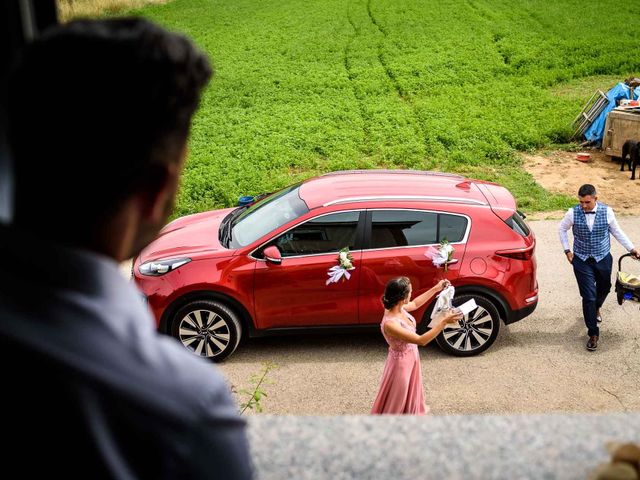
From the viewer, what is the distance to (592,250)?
8789mm

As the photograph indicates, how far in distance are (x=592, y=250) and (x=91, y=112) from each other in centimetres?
844

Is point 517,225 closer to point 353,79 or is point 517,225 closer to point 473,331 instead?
point 473,331

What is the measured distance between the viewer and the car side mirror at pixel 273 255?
8242 millimetres

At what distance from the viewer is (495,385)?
8047mm

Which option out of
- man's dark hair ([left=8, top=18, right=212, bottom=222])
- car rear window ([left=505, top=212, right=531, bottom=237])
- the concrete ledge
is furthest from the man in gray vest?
man's dark hair ([left=8, top=18, right=212, bottom=222])

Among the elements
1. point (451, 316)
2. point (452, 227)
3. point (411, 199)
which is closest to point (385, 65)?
point (411, 199)

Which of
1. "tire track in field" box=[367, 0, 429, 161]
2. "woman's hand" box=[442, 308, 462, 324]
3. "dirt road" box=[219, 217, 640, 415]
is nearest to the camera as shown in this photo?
"woman's hand" box=[442, 308, 462, 324]

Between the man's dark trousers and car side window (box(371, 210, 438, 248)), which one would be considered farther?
the man's dark trousers

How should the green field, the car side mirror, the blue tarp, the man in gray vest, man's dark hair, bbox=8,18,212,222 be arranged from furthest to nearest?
the blue tarp, the green field, the man in gray vest, the car side mirror, man's dark hair, bbox=8,18,212,222

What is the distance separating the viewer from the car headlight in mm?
8359

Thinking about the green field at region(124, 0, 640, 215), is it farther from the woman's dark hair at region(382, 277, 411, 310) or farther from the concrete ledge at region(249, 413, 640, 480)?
the concrete ledge at region(249, 413, 640, 480)

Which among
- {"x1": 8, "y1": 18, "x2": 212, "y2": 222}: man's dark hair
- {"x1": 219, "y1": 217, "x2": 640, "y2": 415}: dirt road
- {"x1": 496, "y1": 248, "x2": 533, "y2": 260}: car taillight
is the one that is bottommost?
{"x1": 219, "y1": 217, "x2": 640, "y2": 415}: dirt road

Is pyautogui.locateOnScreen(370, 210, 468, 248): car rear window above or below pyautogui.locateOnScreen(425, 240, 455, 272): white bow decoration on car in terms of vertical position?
above

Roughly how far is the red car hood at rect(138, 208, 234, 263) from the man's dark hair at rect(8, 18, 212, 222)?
7.27 meters
